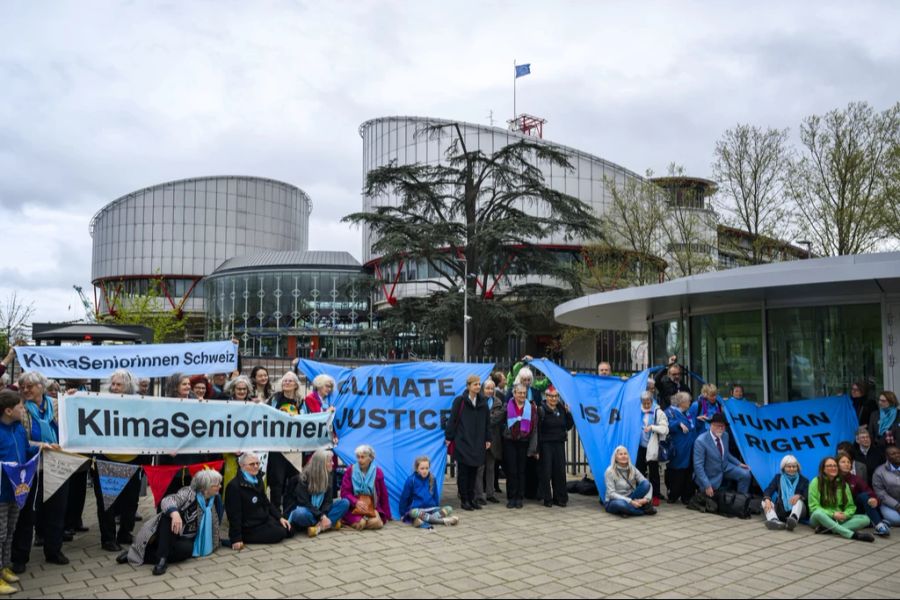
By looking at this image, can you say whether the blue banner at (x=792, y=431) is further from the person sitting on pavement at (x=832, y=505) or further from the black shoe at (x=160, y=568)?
the black shoe at (x=160, y=568)

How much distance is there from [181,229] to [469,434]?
9632cm

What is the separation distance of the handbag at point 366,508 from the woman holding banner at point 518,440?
7.79ft

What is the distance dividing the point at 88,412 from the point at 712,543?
7142 millimetres

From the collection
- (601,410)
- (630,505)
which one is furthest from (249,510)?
(601,410)

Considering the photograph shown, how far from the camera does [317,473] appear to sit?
8.48 meters

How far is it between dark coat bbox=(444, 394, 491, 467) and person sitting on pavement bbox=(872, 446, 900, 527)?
5.00m

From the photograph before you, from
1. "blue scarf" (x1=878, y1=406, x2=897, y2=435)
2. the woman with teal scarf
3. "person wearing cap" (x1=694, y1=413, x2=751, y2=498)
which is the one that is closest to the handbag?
"person wearing cap" (x1=694, y1=413, x2=751, y2=498)

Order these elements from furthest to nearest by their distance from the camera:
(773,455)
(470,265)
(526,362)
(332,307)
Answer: (332,307), (470,265), (526,362), (773,455)

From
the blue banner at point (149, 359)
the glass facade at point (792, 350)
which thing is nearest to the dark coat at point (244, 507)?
the blue banner at point (149, 359)

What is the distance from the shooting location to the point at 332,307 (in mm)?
73875

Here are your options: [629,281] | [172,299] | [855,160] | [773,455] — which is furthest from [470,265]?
[172,299]

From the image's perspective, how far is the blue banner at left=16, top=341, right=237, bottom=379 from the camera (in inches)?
519

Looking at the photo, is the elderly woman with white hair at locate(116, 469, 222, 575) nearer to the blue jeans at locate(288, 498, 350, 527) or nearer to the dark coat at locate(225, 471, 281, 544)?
the dark coat at locate(225, 471, 281, 544)

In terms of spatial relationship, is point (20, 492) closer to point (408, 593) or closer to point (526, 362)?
point (408, 593)
